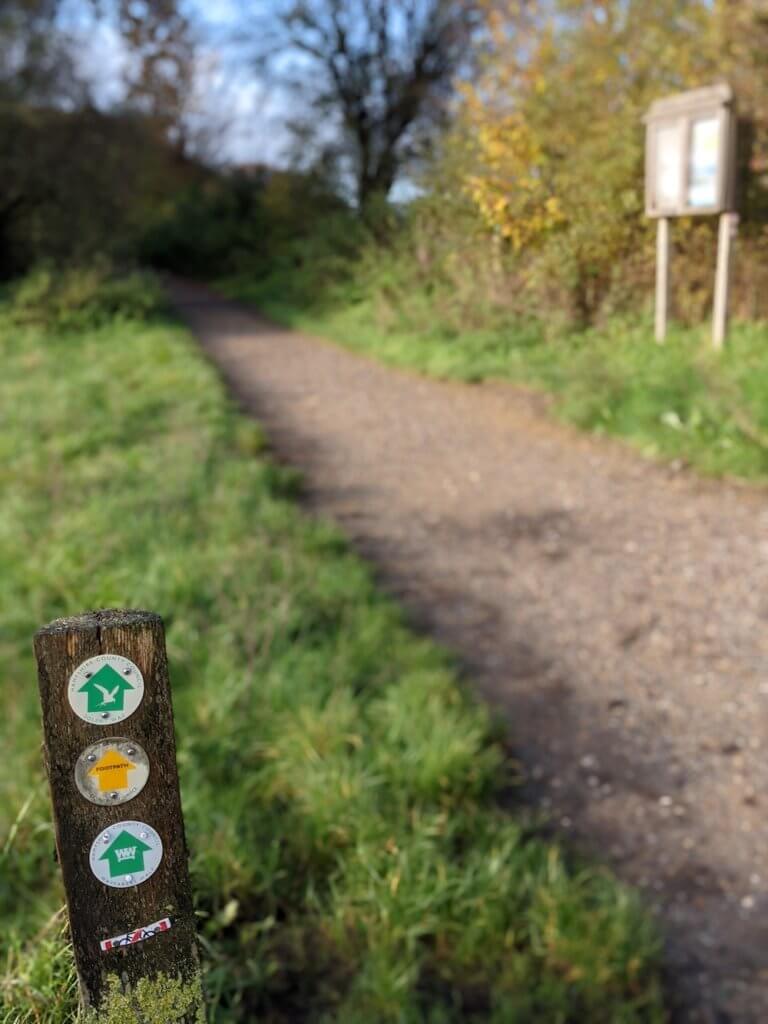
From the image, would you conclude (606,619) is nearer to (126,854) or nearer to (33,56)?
(126,854)

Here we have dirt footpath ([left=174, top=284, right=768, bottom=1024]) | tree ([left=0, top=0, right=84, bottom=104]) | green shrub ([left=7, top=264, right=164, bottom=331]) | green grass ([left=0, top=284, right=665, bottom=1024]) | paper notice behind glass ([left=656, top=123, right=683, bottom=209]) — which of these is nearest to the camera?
green grass ([left=0, top=284, right=665, bottom=1024])

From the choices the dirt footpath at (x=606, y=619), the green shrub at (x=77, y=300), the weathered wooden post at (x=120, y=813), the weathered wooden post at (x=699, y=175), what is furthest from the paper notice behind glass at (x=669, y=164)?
the green shrub at (x=77, y=300)

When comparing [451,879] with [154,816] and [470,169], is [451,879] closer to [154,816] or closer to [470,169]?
[154,816]

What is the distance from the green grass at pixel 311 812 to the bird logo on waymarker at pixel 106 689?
47 cm

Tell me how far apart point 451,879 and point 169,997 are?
1928 mm

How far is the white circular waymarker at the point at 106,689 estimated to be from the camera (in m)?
1.05

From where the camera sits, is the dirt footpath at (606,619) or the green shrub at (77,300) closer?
the dirt footpath at (606,619)

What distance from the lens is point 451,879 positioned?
9.63ft

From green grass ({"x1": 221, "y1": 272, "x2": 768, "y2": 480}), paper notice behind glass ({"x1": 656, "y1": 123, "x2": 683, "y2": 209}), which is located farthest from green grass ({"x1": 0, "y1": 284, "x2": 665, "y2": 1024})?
paper notice behind glass ({"x1": 656, "y1": 123, "x2": 683, "y2": 209})

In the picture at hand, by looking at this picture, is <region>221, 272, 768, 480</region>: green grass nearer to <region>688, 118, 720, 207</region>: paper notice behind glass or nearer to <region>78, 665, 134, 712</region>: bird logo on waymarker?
<region>688, 118, 720, 207</region>: paper notice behind glass

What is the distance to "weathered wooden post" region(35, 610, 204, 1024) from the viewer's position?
1.05 m

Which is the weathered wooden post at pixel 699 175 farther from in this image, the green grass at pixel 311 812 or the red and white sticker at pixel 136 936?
the red and white sticker at pixel 136 936

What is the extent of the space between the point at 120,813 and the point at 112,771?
0.05 metres

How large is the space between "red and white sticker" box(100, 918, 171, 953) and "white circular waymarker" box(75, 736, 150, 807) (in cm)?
16
